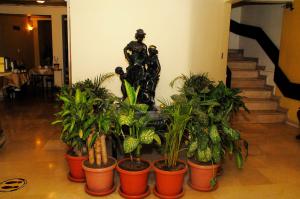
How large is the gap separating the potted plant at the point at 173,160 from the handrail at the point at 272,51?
3.80 m

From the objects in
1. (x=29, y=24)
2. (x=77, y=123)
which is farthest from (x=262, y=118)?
(x=29, y=24)

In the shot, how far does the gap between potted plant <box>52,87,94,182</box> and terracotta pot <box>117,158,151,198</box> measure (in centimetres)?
53

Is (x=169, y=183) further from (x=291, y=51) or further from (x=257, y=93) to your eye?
(x=291, y=51)

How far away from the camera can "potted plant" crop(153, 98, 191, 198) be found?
2988 mm

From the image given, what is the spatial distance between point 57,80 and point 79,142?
6.01 meters

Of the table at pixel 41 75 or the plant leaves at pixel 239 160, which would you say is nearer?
the plant leaves at pixel 239 160

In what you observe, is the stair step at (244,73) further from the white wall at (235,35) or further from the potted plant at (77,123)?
the potted plant at (77,123)

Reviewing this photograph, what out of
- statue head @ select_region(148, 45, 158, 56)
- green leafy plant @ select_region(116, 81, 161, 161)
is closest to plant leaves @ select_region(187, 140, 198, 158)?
green leafy plant @ select_region(116, 81, 161, 161)

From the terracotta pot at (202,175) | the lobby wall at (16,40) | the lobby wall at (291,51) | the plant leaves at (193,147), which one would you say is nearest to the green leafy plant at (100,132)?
the plant leaves at (193,147)

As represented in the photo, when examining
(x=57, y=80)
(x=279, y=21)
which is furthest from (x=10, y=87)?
(x=279, y=21)

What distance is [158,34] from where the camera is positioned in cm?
479

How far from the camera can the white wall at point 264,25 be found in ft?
22.0

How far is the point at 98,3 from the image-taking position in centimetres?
452

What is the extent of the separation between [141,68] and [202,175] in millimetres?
1606
